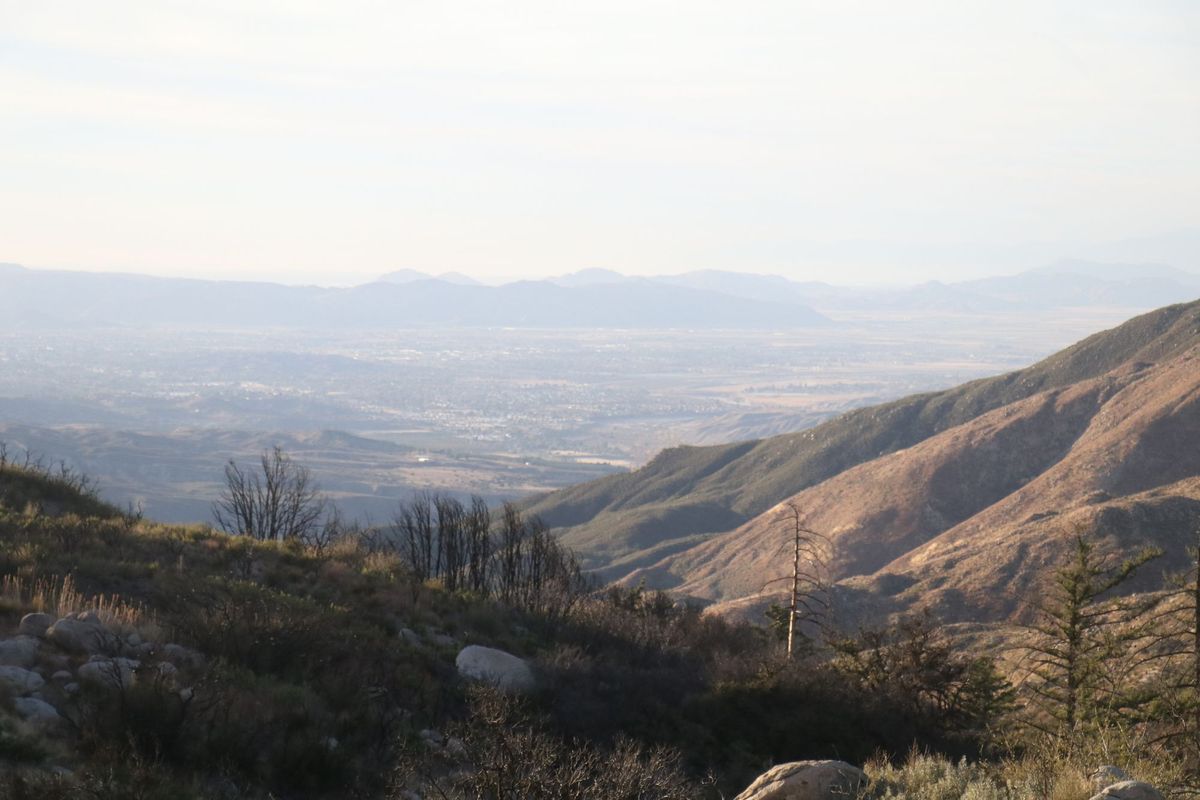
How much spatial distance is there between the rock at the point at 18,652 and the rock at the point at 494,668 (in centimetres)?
577

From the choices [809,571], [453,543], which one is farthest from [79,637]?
[809,571]

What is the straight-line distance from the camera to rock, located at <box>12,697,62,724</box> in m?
8.93

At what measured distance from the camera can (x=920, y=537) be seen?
7581 centimetres

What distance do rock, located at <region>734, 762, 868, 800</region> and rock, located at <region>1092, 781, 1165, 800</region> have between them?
2.18 metres

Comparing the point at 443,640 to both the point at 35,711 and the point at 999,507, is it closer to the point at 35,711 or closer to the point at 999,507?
the point at 35,711

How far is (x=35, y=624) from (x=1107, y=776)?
34.1 feet

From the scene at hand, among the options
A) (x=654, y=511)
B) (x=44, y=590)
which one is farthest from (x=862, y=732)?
(x=654, y=511)

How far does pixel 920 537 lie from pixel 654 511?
35734mm

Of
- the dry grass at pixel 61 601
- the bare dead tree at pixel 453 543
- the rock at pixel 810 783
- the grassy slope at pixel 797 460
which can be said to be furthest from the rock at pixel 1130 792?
the grassy slope at pixel 797 460

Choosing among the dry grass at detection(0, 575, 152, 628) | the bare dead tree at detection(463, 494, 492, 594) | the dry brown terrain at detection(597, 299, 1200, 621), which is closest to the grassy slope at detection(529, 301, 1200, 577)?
the dry brown terrain at detection(597, 299, 1200, 621)

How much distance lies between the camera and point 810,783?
988 cm

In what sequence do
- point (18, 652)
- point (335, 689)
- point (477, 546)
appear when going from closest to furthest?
point (18, 652), point (335, 689), point (477, 546)

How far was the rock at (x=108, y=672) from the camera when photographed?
9.70 meters

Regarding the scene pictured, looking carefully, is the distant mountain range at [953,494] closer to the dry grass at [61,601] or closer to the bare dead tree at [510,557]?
the bare dead tree at [510,557]
